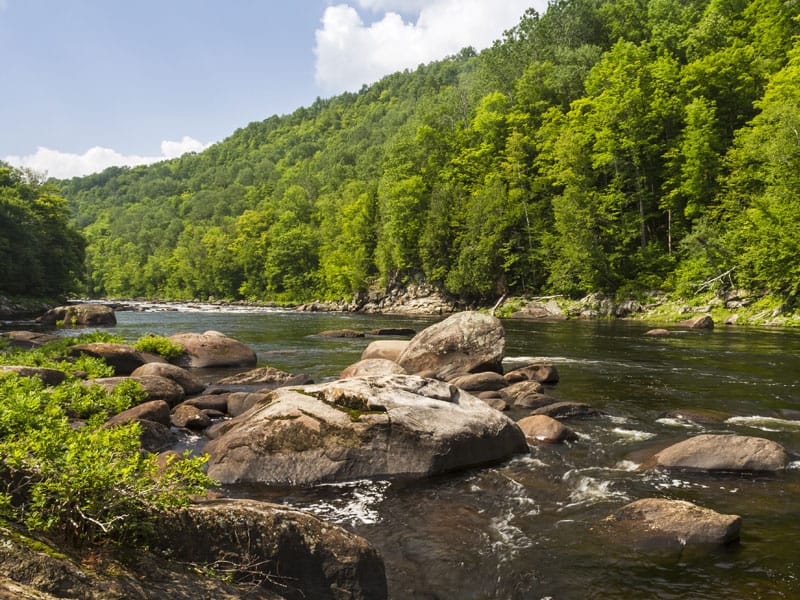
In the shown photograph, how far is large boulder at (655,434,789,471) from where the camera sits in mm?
8906

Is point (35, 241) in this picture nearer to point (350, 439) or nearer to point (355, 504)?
point (350, 439)

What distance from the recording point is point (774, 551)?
621 centimetres

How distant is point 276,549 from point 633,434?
9271 mm

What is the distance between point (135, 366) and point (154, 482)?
611 inches

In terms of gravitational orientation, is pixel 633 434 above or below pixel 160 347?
below

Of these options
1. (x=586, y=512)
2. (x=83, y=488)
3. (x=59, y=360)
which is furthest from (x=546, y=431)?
(x=59, y=360)

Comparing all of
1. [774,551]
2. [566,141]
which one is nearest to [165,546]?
[774,551]

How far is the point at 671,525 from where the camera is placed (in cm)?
655

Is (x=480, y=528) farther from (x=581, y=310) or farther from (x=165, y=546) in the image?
(x=581, y=310)

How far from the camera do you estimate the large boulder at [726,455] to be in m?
8.91

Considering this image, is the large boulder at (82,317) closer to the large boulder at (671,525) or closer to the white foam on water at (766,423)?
the white foam on water at (766,423)

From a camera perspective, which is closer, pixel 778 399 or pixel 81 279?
pixel 778 399

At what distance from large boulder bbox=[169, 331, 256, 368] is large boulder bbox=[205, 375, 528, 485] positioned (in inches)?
473

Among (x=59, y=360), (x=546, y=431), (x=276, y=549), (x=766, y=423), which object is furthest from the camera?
(x=59, y=360)
